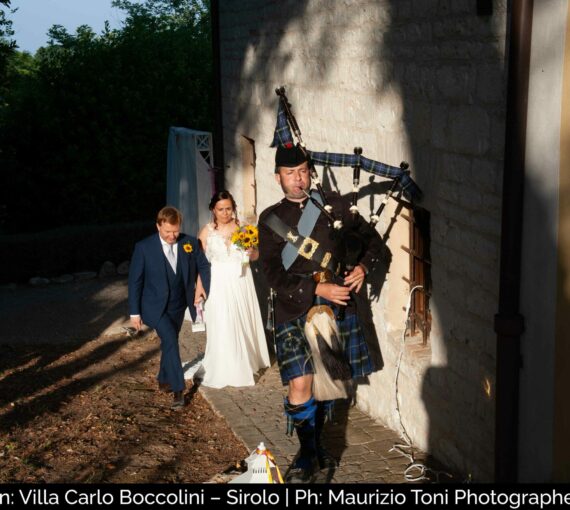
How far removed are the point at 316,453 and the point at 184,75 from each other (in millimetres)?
15436

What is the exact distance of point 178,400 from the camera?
332 inches

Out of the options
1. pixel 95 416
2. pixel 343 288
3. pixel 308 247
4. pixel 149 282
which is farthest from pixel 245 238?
pixel 343 288

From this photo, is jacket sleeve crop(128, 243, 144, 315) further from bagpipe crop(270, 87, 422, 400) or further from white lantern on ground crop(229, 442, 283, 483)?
white lantern on ground crop(229, 442, 283, 483)

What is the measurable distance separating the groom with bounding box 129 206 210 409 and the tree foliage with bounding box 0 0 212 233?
11.3m

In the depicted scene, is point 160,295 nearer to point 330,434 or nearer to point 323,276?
point 330,434

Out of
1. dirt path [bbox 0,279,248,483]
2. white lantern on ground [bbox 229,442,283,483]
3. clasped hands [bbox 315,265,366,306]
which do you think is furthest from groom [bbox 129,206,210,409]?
white lantern on ground [bbox 229,442,283,483]

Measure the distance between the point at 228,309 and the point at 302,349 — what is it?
289 centimetres

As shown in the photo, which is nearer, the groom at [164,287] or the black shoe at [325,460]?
the black shoe at [325,460]

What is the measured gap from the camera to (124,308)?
1397 cm

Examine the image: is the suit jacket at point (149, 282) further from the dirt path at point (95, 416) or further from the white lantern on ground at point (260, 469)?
the white lantern on ground at point (260, 469)

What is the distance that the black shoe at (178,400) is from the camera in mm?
8406

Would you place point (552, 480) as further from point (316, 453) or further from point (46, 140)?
point (46, 140)

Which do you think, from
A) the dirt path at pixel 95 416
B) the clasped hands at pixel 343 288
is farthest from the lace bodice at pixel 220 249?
the clasped hands at pixel 343 288

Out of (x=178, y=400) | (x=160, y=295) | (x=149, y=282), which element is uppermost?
(x=149, y=282)
